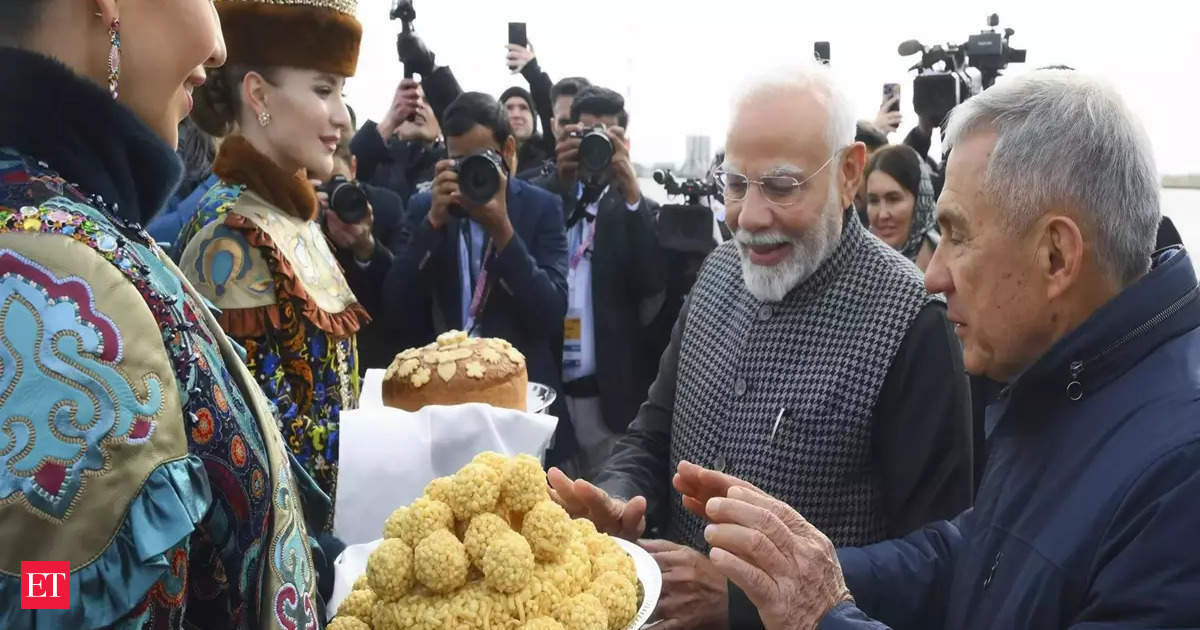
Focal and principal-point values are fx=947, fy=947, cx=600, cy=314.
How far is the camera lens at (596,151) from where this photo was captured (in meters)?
3.45

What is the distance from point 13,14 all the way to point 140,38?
118 mm

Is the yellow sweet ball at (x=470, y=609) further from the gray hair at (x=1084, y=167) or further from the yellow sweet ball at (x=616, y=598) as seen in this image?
the gray hair at (x=1084, y=167)

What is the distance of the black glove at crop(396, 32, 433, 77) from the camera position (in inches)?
138

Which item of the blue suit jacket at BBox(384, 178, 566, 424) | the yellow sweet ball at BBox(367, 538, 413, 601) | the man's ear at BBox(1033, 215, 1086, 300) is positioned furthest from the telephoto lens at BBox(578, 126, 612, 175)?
the yellow sweet ball at BBox(367, 538, 413, 601)

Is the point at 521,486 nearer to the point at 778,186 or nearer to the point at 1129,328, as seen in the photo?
the point at 1129,328

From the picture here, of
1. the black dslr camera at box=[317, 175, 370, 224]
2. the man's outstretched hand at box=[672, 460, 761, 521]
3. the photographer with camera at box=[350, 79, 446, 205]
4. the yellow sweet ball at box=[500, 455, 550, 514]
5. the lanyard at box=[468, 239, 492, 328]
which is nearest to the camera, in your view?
the yellow sweet ball at box=[500, 455, 550, 514]

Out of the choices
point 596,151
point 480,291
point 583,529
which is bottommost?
point 480,291

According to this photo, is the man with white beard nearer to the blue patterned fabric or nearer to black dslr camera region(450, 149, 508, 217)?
the blue patterned fabric

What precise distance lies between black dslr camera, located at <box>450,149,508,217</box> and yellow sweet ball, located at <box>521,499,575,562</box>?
6.58 ft

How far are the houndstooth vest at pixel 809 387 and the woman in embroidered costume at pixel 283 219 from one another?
76cm

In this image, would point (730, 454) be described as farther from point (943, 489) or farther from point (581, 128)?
point (581, 128)

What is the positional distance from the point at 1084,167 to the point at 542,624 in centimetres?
83

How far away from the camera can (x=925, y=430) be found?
1.67m

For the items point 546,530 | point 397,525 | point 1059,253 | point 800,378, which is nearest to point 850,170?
point 800,378
